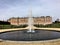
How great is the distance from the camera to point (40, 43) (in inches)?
316

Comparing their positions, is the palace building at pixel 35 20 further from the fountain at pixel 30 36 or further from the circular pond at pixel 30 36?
the circular pond at pixel 30 36

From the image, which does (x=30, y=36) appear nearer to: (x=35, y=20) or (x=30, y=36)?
(x=30, y=36)

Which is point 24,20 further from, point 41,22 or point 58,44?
point 58,44

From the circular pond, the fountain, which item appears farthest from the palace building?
the circular pond

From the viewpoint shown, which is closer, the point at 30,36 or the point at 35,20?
the point at 30,36

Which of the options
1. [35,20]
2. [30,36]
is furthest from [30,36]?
[35,20]

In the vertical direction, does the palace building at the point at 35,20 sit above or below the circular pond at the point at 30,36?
above

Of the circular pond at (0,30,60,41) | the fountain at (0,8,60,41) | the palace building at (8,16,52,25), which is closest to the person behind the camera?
the circular pond at (0,30,60,41)

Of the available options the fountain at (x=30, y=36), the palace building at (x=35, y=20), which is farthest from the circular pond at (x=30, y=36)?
the palace building at (x=35, y=20)

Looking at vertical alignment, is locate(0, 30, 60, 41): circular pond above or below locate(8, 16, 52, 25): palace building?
A: below

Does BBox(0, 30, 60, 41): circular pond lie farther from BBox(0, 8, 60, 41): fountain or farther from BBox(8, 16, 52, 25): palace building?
BBox(8, 16, 52, 25): palace building

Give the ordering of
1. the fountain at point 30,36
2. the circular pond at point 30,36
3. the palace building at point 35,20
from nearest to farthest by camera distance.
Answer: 1. the circular pond at point 30,36
2. the fountain at point 30,36
3. the palace building at point 35,20

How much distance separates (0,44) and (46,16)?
35595 millimetres

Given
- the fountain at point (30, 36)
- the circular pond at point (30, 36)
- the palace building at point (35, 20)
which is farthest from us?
the palace building at point (35, 20)
